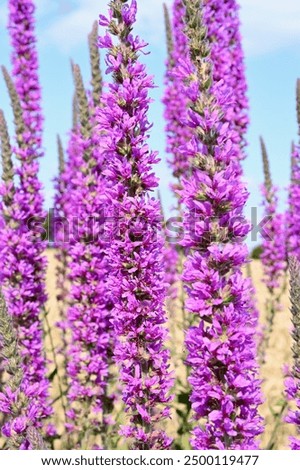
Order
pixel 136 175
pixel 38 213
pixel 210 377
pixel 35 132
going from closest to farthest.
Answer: pixel 210 377 → pixel 136 175 → pixel 38 213 → pixel 35 132

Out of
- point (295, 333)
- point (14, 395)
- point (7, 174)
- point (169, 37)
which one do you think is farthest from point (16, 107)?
point (295, 333)

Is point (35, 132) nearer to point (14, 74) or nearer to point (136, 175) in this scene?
point (14, 74)

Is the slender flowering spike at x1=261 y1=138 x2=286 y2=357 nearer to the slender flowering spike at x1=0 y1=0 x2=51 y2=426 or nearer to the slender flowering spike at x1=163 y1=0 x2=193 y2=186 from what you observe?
the slender flowering spike at x1=163 y1=0 x2=193 y2=186

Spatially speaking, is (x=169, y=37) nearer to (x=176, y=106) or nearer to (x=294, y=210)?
(x=176, y=106)

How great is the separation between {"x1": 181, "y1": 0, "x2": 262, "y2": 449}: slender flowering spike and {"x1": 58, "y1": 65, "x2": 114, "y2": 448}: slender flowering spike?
3590mm

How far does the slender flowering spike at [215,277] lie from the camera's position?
179 inches

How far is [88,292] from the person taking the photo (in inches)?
330

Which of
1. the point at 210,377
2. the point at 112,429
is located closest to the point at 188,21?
the point at 210,377

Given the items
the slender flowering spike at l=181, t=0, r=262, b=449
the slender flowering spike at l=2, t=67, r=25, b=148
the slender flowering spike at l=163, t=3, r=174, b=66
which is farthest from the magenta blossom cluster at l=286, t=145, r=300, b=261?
the slender flowering spike at l=181, t=0, r=262, b=449

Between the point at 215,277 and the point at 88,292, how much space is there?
4050mm
